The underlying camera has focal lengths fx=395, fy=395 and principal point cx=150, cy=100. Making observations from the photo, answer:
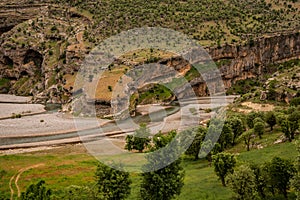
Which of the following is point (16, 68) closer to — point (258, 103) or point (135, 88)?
point (135, 88)

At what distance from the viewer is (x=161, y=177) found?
1496 inches

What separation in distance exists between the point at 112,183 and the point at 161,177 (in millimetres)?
5175

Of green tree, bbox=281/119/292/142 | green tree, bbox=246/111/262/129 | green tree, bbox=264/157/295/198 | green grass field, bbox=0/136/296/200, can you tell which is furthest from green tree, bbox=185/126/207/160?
green tree, bbox=264/157/295/198

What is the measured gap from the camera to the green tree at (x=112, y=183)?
129 ft

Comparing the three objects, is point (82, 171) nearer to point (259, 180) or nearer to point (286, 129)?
point (259, 180)

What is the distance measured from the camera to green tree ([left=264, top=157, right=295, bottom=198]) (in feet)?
135

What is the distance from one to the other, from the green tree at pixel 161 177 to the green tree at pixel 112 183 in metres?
2.25

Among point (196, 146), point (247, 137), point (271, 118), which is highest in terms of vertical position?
point (271, 118)

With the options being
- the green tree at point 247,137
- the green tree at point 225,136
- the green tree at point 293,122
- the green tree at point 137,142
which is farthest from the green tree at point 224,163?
the green tree at point 137,142

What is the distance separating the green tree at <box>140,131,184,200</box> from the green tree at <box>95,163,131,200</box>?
88.7 inches

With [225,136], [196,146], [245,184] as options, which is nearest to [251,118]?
[225,136]

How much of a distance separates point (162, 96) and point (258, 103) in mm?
46665

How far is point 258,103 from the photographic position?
104 m

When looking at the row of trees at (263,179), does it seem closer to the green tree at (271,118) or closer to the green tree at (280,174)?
the green tree at (280,174)
